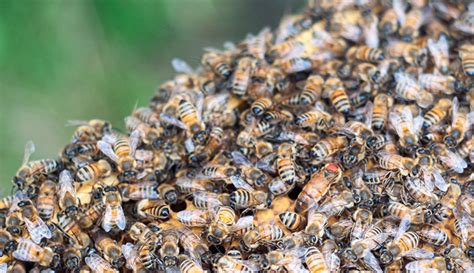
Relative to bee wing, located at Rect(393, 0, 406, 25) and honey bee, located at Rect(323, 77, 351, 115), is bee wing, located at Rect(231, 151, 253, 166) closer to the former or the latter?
honey bee, located at Rect(323, 77, 351, 115)

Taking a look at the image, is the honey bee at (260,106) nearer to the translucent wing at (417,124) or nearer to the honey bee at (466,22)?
the translucent wing at (417,124)

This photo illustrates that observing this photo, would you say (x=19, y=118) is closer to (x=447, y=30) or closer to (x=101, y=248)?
(x=101, y=248)

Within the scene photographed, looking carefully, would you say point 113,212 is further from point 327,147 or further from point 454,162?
point 454,162

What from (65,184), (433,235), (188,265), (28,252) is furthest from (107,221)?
(433,235)

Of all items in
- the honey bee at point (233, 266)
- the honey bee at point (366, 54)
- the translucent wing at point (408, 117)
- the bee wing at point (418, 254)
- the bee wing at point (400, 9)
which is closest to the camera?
the honey bee at point (233, 266)

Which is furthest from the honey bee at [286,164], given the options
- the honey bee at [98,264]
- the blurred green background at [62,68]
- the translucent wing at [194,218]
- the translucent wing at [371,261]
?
the blurred green background at [62,68]

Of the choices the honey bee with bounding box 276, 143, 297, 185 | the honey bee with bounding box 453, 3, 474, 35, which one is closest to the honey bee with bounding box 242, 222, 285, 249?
the honey bee with bounding box 276, 143, 297, 185
